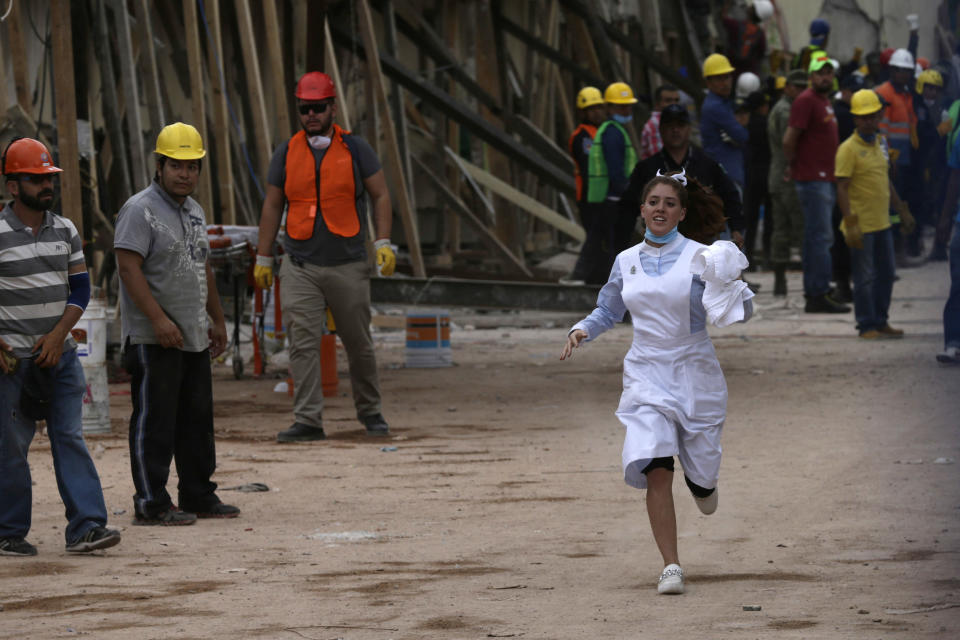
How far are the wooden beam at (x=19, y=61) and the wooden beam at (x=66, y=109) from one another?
0.61 m

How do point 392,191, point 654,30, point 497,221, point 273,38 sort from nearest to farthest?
point 273,38, point 392,191, point 497,221, point 654,30

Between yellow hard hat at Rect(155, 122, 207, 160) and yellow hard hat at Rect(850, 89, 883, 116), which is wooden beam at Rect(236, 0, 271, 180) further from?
yellow hard hat at Rect(155, 122, 207, 160)

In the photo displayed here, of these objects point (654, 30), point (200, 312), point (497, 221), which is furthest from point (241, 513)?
point (654, 30)

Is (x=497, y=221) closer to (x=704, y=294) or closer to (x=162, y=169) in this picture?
(x=162, y=169)

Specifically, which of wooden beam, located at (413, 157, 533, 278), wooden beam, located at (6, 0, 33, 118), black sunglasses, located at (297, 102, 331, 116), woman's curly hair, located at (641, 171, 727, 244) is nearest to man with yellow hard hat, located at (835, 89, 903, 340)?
wooden beam, located at (413, 157, 533, 278)

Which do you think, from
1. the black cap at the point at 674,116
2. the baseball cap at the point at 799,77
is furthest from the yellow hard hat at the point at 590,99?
the black cap at the point at 674,116

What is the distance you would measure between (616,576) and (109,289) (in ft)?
28.6

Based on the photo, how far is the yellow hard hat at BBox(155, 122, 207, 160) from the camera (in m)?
6.95

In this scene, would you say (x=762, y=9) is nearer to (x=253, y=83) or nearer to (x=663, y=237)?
(x=253, y=83)

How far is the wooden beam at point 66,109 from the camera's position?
10.7 m

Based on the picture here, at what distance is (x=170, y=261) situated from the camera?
700cm

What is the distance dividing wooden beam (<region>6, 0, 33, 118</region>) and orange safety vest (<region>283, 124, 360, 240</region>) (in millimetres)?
2876

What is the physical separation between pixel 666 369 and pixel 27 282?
255 centimetres

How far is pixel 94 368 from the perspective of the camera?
9.79 meters
